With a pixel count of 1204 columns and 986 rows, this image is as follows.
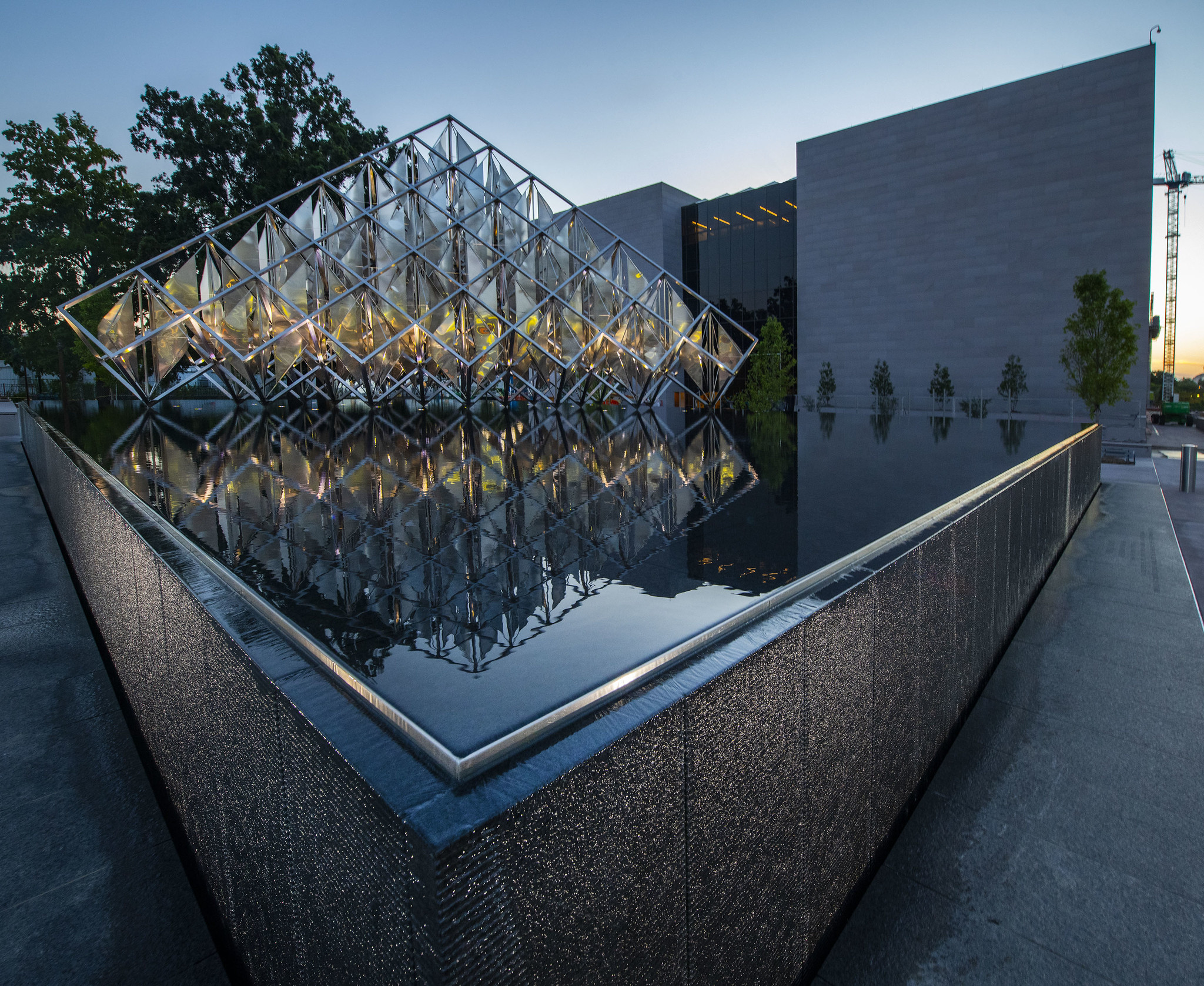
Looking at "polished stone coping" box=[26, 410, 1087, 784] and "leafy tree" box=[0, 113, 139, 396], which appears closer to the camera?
"polished stone coping" box=[26, 410, 1087, 784]

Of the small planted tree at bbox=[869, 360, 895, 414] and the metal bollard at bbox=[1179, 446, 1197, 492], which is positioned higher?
the small planted tree at bbox=[869, 360, 895, 414]

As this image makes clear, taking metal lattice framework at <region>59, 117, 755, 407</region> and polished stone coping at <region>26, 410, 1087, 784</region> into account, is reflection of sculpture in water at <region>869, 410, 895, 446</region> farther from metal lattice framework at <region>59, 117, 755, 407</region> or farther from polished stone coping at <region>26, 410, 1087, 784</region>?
polished stone coping at <region>26, 410, 1087, 784</region>

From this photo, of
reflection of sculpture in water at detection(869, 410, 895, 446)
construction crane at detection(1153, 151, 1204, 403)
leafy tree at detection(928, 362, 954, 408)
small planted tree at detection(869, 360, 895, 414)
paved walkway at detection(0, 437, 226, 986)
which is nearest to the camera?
paved walkway at detection(0, 437, 226, 986)

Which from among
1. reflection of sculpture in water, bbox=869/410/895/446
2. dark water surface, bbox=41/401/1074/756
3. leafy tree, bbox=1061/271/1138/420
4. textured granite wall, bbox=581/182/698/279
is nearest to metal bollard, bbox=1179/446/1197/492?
dark water surface, bbox=41/401/1074/756

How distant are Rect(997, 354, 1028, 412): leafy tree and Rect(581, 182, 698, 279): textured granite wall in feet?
73.4

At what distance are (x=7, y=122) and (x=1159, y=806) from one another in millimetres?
60079

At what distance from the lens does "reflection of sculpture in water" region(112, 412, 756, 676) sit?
2947 millimetres

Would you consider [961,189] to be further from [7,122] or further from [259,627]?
[7,122]

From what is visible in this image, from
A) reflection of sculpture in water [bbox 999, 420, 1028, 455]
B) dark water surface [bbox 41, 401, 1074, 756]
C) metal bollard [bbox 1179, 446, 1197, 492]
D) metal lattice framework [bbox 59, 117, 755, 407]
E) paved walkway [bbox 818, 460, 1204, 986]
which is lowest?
paved walkway [bbox 818, 460, 1204, 986]

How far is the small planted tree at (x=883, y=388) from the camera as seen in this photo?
3747cm

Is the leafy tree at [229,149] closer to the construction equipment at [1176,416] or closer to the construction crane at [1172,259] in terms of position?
the construction equipment at [1176,416]

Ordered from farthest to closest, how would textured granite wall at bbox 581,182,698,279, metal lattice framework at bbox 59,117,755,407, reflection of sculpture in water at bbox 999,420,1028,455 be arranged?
textured granite wall at bbox 581,182,698,279
metal lattice framework at bbox 59,117,755,407
reflection of sculpture in water at bbox 999,420,1028,455

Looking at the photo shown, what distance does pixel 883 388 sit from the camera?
3772 cm

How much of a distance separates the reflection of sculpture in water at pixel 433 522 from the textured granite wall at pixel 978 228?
29045mm
